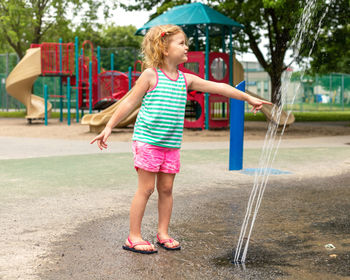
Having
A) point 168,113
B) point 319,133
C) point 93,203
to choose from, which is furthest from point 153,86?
point 319,133

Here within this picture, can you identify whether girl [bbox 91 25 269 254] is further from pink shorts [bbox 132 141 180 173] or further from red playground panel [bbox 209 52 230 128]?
red playground panel [bbox 209 52 230 128]

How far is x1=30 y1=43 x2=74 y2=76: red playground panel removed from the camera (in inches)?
744

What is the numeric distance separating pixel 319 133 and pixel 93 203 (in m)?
10.5

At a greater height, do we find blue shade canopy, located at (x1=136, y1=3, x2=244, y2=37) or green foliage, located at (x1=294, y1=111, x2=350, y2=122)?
blue shade canopy, located at (x1=136, y1=3, x2=244, y2=37)

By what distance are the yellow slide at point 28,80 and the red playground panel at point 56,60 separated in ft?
0.73

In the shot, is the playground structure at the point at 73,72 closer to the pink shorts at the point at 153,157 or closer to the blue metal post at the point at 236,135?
the blue metal post at the point at 236,135

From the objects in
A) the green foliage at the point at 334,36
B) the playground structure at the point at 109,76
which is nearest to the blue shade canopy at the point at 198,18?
the playground structure at the point at 109,76

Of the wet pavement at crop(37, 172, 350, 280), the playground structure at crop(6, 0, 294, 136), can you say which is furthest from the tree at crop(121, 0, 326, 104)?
the wet pavement at crop(37, 172, 350, 280)

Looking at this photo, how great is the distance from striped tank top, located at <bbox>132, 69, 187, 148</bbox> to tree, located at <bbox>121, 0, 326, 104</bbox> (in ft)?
33.1

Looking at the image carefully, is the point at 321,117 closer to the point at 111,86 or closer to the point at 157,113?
the point at 111,86

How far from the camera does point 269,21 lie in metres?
17.9

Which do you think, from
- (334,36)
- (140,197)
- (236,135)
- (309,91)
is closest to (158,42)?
(140,197)

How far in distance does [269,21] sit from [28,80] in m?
9.22

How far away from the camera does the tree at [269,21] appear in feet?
46.7
